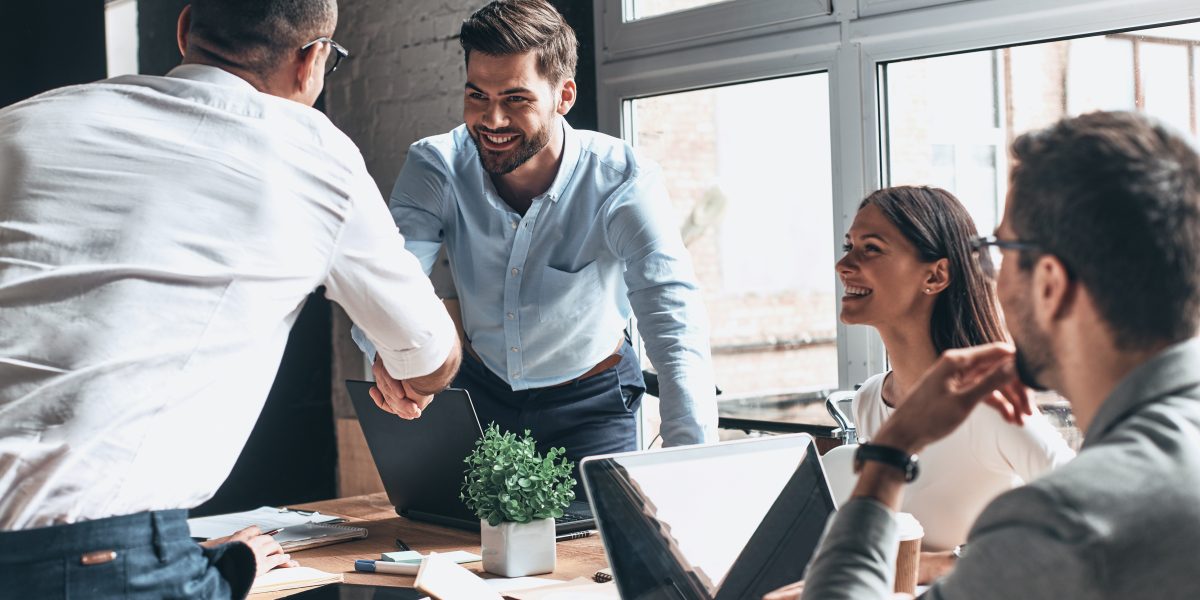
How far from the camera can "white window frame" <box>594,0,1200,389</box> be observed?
271 cm

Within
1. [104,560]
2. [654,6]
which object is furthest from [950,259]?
[654,6]

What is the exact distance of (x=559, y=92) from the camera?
106 inches

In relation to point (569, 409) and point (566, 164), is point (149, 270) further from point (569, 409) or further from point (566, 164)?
point (566, 164)

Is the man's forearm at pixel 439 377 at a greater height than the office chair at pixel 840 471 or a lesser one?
greater

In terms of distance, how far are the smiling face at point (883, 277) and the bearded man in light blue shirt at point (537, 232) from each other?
0.48 metres

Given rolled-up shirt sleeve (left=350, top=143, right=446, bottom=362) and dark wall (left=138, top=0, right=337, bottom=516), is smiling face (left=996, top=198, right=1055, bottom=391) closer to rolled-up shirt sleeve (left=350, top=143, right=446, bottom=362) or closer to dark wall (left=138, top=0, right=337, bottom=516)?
rolled-up shirt sleeve (left=350, top=143, right=446, bottom=362)

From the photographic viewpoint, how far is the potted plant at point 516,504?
184 centimetres

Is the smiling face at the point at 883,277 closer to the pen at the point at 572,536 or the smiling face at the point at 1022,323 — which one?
the pen at the point at 572,536

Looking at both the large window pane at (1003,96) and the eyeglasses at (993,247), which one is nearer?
the eyeglasses at (993,247)

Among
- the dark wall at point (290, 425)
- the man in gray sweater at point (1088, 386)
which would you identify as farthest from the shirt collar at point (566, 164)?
the dark wall at point (290, 425)

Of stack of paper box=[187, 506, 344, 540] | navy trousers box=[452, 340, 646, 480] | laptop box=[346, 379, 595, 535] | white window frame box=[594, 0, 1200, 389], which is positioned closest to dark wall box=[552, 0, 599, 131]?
white window frame box=[594, 0, 1200, 389]

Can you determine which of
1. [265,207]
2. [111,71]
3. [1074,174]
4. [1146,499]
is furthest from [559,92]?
[111,71]

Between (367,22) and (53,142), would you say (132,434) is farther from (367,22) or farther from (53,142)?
(367,22)

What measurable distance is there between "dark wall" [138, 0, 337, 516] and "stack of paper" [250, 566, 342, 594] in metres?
2.63
